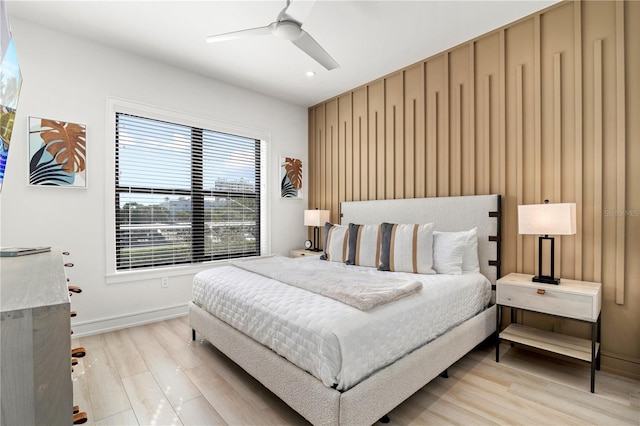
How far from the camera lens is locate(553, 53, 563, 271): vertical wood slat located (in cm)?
256

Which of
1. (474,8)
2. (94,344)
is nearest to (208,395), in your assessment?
(94,344)

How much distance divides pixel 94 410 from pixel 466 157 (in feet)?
11.9

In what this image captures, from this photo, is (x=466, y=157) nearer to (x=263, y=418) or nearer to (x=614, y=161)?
(x=614, y=161)

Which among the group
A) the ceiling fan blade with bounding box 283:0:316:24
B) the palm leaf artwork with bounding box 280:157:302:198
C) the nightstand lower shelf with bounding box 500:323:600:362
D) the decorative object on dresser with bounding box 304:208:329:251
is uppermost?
the ceiling fan blade with bounding box 283:0:316:24

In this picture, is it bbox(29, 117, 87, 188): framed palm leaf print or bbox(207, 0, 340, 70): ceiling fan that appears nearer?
bbox(207, 0, 340, 70): ceiling fan

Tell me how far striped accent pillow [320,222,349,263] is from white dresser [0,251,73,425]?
114 inches

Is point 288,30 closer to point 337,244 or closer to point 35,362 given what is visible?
point 337,244

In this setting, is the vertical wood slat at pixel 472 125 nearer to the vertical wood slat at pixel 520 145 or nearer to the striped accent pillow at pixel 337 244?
the vertical wood slat at pixel 520 145

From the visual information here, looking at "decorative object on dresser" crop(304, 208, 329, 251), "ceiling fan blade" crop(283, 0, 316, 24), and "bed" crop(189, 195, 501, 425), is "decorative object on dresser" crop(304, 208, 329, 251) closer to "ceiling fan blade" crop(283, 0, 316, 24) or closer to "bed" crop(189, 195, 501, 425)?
"bed" crop(189, 195, 501, 425)

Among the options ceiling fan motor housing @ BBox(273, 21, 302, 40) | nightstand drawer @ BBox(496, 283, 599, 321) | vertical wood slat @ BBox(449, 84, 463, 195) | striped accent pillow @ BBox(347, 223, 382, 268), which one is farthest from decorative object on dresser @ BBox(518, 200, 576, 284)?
ceiling fan motor housing @ BBox(273, 21, 302, 40)

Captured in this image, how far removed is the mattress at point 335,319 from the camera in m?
1.50

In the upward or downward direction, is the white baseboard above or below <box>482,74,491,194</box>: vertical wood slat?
below

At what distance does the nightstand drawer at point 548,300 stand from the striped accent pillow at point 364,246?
1.10 meters

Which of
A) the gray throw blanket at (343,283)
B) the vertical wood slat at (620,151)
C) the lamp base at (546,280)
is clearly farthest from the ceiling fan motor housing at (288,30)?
the lamp base at (546,280)
